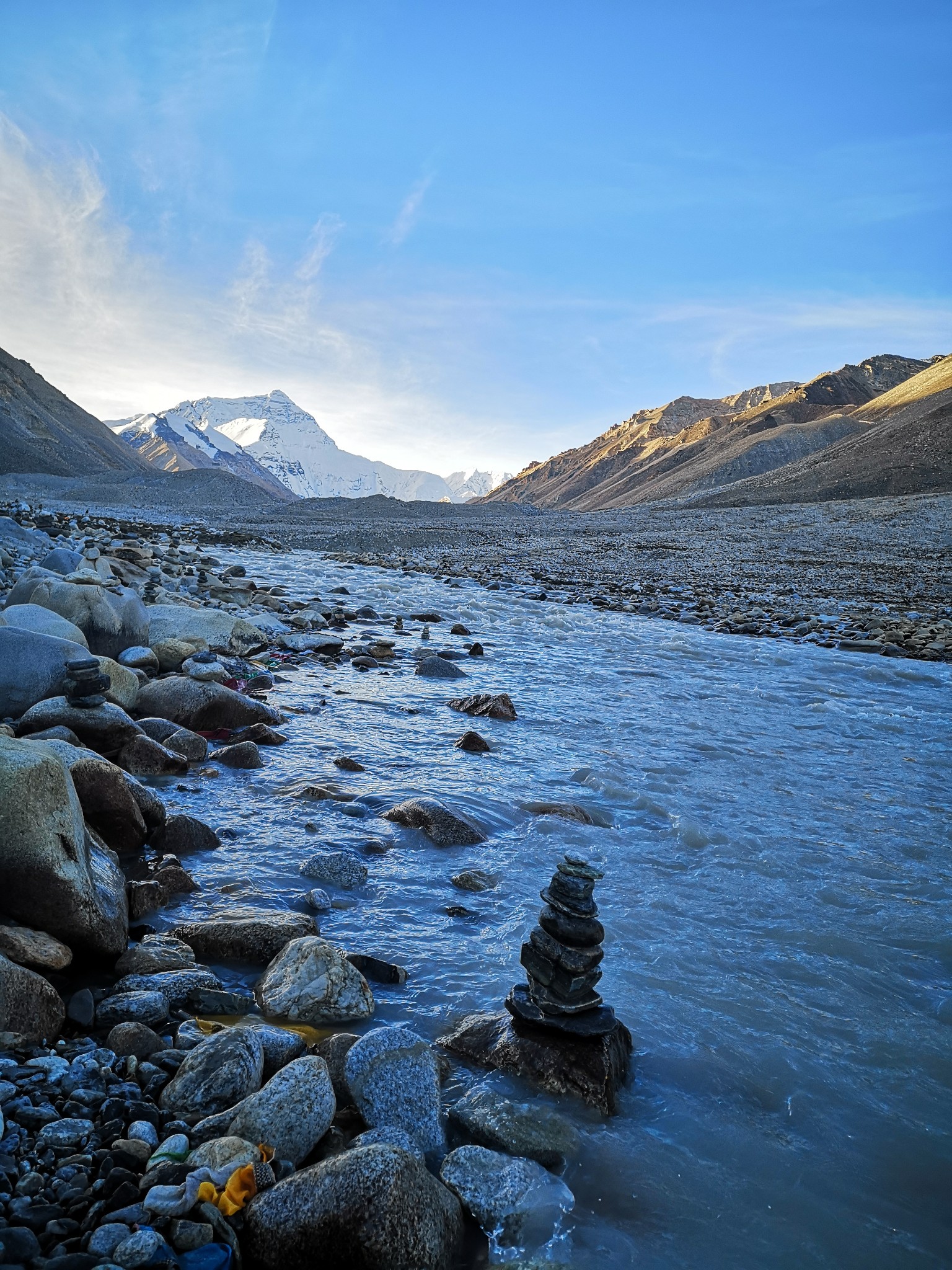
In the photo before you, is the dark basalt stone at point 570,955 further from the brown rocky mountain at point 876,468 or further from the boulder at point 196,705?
the brown rocky mountain at point 876,468

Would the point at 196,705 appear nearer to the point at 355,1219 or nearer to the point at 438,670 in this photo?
the point at 438,670

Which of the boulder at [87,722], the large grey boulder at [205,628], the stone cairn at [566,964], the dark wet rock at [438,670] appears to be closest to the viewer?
the stone cairn at [566,964]

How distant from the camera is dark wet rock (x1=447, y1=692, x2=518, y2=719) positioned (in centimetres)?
756

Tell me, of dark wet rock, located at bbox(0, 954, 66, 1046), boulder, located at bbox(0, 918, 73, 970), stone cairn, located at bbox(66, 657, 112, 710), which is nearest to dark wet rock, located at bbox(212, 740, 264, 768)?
stone cairn, located at bbox(66, 657, 112, 710)

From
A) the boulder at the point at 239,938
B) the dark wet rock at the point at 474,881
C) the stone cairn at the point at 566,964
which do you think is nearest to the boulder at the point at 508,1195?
the stone cairn at the point at 566,964

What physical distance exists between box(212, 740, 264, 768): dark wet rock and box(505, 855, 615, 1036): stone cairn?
10.1 ft

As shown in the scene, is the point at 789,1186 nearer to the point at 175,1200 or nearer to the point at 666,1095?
the point at 666,1095

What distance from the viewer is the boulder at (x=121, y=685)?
5.90 m

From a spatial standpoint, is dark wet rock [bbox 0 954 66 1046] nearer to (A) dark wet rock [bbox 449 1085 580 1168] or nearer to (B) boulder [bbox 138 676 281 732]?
(A) dark wet rock [bbox 449 1085 580 1168]

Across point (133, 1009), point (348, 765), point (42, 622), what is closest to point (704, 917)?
point (133, 1009)

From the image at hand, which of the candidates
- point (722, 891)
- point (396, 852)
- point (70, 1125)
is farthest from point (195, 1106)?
point (722, 891)

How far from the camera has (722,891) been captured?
423cm

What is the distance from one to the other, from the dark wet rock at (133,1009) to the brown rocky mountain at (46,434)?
3136 inches

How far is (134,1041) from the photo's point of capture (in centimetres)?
254
